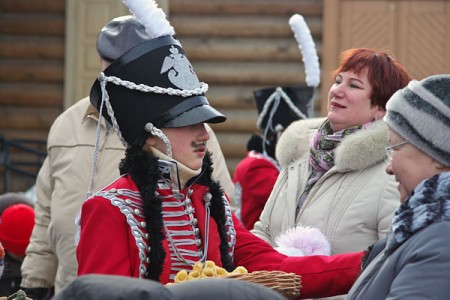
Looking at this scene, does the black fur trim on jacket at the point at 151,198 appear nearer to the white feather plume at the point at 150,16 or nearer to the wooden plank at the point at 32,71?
the white feather plume at the point at 150,16

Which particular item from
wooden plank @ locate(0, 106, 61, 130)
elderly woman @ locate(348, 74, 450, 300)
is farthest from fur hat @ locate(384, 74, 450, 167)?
wooden plank @ locate(0, 106, 61, 130)

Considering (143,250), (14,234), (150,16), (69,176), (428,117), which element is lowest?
(14,234)

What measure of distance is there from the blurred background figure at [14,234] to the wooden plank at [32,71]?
5977mm

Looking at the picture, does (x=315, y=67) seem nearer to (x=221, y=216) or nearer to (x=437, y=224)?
(x=221, y=216)

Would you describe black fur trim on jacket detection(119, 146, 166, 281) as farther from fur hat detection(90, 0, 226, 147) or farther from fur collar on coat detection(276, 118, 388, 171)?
fur collar on coat detection(276, 118, 388, 171)

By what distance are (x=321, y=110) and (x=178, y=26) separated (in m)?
1.80

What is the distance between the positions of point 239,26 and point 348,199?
750 centimetres

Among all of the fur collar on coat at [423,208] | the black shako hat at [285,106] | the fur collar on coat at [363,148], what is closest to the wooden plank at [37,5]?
the black shako hat at [285,106]

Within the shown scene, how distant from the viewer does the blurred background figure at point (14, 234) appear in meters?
6.48

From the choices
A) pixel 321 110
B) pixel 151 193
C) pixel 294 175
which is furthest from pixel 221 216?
pixel 321 110

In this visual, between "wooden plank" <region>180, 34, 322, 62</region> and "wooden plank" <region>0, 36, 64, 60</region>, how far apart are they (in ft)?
4.77

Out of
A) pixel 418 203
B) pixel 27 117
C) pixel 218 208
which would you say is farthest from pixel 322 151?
pixel 27 117

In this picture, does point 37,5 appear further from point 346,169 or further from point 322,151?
point 346,169

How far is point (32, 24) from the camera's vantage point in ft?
41.5
